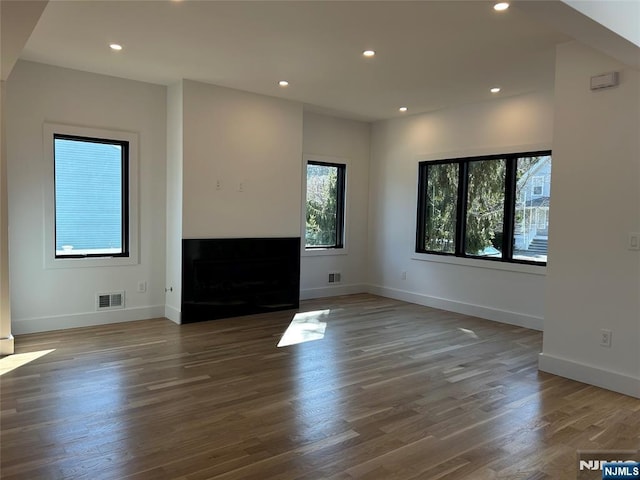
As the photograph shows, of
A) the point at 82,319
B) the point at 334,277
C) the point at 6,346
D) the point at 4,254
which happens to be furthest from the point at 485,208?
the point at 6,346

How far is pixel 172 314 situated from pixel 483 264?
3906mm

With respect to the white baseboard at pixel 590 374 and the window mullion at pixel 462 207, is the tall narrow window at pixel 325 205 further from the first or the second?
the white baseboard at pixel 590 374

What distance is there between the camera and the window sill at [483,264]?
530 centimetres

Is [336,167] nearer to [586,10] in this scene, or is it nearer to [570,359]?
[570,359]

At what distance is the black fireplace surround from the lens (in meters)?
5.34

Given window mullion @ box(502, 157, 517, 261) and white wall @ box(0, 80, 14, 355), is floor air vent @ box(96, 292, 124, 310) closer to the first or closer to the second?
white wall @ box(0, 80, 14, 355)

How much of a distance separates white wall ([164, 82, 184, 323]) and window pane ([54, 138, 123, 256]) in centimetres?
54

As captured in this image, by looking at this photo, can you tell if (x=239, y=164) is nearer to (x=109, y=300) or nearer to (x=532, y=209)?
(x=109, y=300)

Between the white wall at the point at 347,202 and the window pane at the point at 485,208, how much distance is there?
1.87 metres

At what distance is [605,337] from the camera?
11.6 feet

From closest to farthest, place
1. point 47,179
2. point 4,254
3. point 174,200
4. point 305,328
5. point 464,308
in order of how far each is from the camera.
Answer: point 4,254 < point 47,179 < point 305,328 < point 174,200 < point 464,308

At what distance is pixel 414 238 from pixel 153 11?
→ 4637 mm

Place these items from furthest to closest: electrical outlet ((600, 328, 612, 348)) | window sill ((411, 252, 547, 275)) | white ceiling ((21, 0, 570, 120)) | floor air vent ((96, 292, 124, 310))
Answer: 1. window sill ((411, 252, 547, 275))
2. floor air vent ((96, 292, 124, 310))
3. electrical outlet ((600, 328, 612, 348))
4. white ceiling ((21, 0, 570, 120))

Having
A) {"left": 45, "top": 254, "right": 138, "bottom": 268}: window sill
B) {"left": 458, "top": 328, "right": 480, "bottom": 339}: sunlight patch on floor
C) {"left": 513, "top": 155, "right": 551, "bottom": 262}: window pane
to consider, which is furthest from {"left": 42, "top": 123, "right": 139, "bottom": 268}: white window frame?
{"left": 513, "top": 155, "right": 551, "bottom": 262}: window pane
